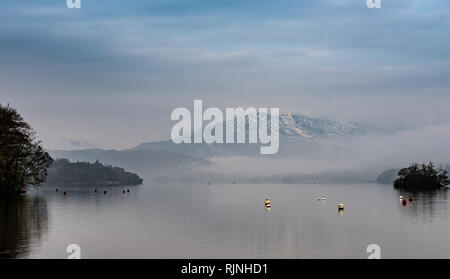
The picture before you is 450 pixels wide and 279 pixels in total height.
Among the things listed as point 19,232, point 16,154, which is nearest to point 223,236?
point 19,232

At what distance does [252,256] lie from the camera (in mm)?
43469

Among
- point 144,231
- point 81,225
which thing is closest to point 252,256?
point 144,231

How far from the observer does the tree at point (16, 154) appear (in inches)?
5202

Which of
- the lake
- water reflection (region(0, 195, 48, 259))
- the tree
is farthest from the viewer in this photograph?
the tree


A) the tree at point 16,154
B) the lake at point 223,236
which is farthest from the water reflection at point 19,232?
the tree at point 16,154

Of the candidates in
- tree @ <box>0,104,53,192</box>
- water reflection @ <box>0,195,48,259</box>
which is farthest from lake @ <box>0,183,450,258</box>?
tree @ <box>0,104,53,192</box>

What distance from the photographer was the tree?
132m

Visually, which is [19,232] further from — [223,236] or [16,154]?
[16,154]

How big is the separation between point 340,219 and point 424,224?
12.1 meters

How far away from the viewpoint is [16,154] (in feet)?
458

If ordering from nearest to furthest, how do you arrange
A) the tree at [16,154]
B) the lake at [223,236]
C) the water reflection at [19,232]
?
the water reflection at [19,232], the lake at [223,236], the tree at [16,154]

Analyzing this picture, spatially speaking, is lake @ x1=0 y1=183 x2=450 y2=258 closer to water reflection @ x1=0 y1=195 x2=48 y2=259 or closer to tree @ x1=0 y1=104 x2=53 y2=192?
water reflection @ x1=0 y1=195 x2=48 y2=259

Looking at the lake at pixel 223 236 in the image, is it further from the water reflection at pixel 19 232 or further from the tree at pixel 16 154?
the tree at pixel 16 154
